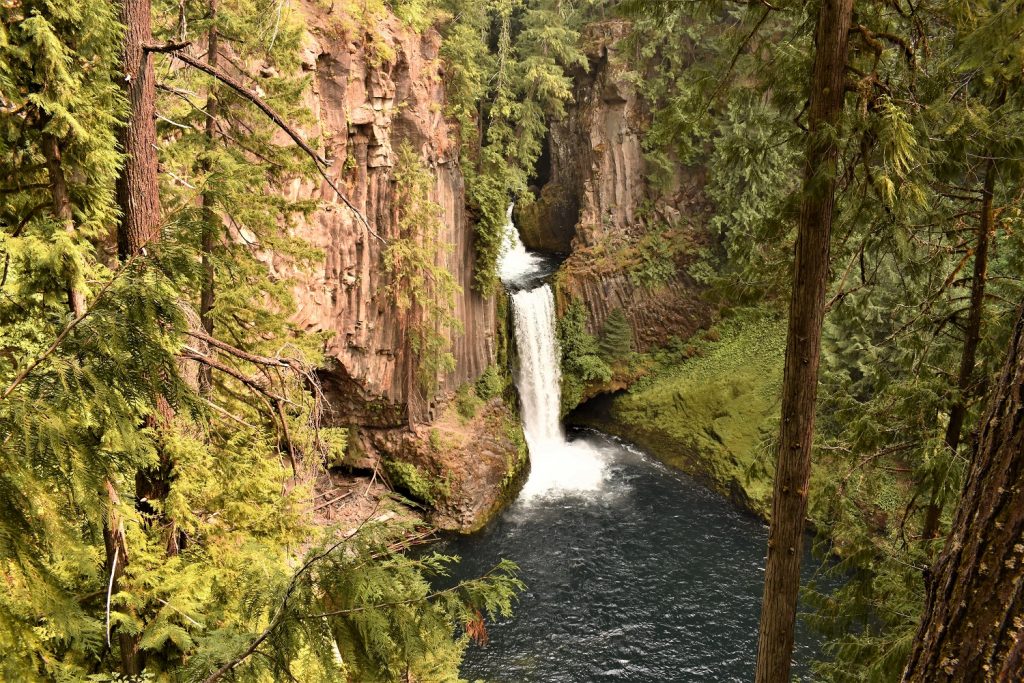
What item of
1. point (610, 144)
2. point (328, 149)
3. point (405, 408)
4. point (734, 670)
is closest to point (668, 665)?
point (734, 670)

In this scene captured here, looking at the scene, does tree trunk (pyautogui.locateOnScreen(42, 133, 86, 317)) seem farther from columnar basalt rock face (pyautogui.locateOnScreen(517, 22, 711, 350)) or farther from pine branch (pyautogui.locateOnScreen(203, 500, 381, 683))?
columnar basalt rock face (pyautogui.locateOnScreen(517, 22, 711, 350))

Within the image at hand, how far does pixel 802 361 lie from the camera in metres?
4.59

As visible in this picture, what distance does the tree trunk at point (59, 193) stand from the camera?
122 inches

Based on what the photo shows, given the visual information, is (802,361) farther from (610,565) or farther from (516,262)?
(516,262)

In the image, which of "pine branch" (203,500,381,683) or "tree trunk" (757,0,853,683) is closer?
"pine branch" (203,500,381,683)

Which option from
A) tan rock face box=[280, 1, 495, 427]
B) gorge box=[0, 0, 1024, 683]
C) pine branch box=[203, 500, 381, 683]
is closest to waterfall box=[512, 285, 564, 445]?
gorge box=[0, 0, 1024, 683]

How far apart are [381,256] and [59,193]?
12082 mm

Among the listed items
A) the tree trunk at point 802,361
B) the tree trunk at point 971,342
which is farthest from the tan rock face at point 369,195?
the tree trunk at point 971,342

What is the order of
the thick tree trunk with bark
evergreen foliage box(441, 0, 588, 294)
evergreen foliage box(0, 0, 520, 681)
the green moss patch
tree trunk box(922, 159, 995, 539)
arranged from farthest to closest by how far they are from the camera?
the green moss patch < evergreen foliage box(441, 0, 588, 294) < tree trunk box(922, 159, 995, 539) < the thick tree trunk with bark < evergreen foliage box(0, 0, 520, 681)

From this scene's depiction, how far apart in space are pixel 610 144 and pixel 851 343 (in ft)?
38.2

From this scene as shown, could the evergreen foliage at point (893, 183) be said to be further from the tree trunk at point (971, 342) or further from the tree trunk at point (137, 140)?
the tree trunk at point (137, 140)

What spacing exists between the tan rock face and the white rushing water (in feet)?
11.7

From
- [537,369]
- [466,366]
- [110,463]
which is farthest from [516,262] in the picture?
[110,463]

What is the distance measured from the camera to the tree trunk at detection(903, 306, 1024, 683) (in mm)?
1880
